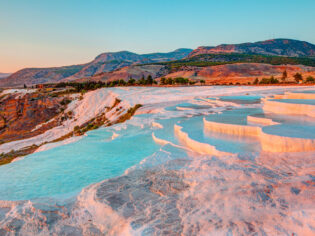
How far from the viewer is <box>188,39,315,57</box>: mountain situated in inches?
6656

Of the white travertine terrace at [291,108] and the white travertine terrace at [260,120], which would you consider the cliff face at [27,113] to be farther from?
the white travertine terrace at [260,120]

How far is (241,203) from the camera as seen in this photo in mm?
3379

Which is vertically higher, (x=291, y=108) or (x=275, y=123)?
(x=291, y=108)

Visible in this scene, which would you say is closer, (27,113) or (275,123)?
(275,123)

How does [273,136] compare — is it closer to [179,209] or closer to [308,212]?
[308,212]

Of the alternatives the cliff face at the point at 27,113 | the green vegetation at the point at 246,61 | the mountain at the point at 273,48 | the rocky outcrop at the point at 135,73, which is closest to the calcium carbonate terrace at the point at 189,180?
the cliff face at the point at 27,113

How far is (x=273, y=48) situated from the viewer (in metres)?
181

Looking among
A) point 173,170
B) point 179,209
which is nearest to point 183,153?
point 173,170

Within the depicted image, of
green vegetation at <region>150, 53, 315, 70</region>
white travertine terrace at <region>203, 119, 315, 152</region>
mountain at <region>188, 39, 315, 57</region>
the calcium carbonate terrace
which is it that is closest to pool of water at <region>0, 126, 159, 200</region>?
the calcium carbonate terrace

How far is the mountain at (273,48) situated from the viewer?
16907cm

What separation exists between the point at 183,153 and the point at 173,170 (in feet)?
3.45

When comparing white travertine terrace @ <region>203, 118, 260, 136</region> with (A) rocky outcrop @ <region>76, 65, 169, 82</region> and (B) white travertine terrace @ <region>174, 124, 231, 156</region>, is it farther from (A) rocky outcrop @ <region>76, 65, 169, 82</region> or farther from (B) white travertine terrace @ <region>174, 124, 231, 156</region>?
(A) rocky outcrop @ <region>76, 65, 169, 82</region>

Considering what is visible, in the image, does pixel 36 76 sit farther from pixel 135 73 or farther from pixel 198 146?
pixel 198 146

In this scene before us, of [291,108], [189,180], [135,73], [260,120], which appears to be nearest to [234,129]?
[260,120]
